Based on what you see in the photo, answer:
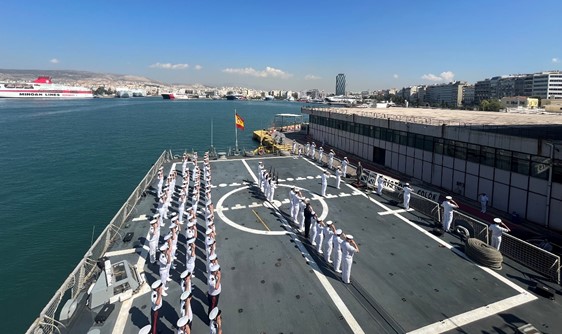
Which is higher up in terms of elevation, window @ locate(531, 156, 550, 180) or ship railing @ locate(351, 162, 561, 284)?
window @ locate(531, 156, 550, 180)

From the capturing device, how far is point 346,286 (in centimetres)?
1097

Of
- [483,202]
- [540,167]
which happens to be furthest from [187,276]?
[540,167]

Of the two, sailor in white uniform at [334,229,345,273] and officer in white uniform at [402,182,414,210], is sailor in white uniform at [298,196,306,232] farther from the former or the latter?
officer in white uniform at [402,182,414,210]

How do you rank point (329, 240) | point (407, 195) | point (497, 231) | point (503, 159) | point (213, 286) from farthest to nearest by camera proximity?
point (503, 159)
point (407, 195)
point (497, 231)
point (329, 240)
point (213, 286)

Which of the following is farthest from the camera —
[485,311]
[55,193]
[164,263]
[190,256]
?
[55,193]

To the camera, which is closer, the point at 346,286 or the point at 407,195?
the point at 346,286

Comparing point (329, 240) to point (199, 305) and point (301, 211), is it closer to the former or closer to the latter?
point (301, 211)

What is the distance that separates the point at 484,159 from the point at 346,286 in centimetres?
1659

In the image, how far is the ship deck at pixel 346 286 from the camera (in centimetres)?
911

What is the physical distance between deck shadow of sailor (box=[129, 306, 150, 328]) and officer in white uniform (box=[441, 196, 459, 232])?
14.2 meters

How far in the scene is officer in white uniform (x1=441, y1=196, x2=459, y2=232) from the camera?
1498 cm

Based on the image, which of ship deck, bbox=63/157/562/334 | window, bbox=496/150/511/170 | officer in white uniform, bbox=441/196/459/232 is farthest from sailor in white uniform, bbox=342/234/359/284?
window, bbox=496/150/511/170

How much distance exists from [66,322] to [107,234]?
4861mm

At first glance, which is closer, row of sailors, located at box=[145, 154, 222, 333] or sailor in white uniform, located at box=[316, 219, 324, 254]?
row of sailors, located at box=[145, 154, 222, 333]
